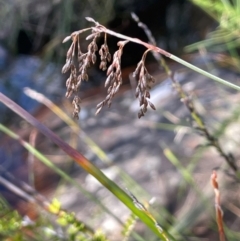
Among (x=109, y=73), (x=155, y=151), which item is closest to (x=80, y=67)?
(x=109, y=73)

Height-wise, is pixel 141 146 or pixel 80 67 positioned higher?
→ pixel 141 146

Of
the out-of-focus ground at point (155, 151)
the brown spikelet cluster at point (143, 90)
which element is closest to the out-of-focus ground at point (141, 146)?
the out-of-focus ground at point (155, 151)

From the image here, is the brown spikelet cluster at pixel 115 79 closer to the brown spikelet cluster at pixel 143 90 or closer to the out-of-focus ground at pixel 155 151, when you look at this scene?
the brown spikelet cluster at pixel 143 90

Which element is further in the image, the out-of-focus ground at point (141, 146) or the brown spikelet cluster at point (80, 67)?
the out-of-focus ground at point (141, 146)

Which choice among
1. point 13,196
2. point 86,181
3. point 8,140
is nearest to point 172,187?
point 86,181

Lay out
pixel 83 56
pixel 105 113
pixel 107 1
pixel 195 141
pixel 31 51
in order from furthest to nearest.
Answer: pixel 31 51
pixel 107 1
pixel 105 113
pixel 195 141
pixel 83 56

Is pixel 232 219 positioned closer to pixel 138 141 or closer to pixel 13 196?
pixel 138 141

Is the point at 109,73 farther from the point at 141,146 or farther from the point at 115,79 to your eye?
the point at 141,146

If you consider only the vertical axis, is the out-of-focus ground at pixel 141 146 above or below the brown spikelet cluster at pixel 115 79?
above

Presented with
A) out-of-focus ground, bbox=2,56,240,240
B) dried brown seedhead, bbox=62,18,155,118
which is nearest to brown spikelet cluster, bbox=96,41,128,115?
→ dried brown seedhead, bbox=62,18,155,118

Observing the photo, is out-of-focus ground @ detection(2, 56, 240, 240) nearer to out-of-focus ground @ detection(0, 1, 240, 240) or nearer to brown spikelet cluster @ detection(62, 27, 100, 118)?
out-of-focus ground @ detection(0, 1, 240, 240)

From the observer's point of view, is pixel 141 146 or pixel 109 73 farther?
pixel 141 146
